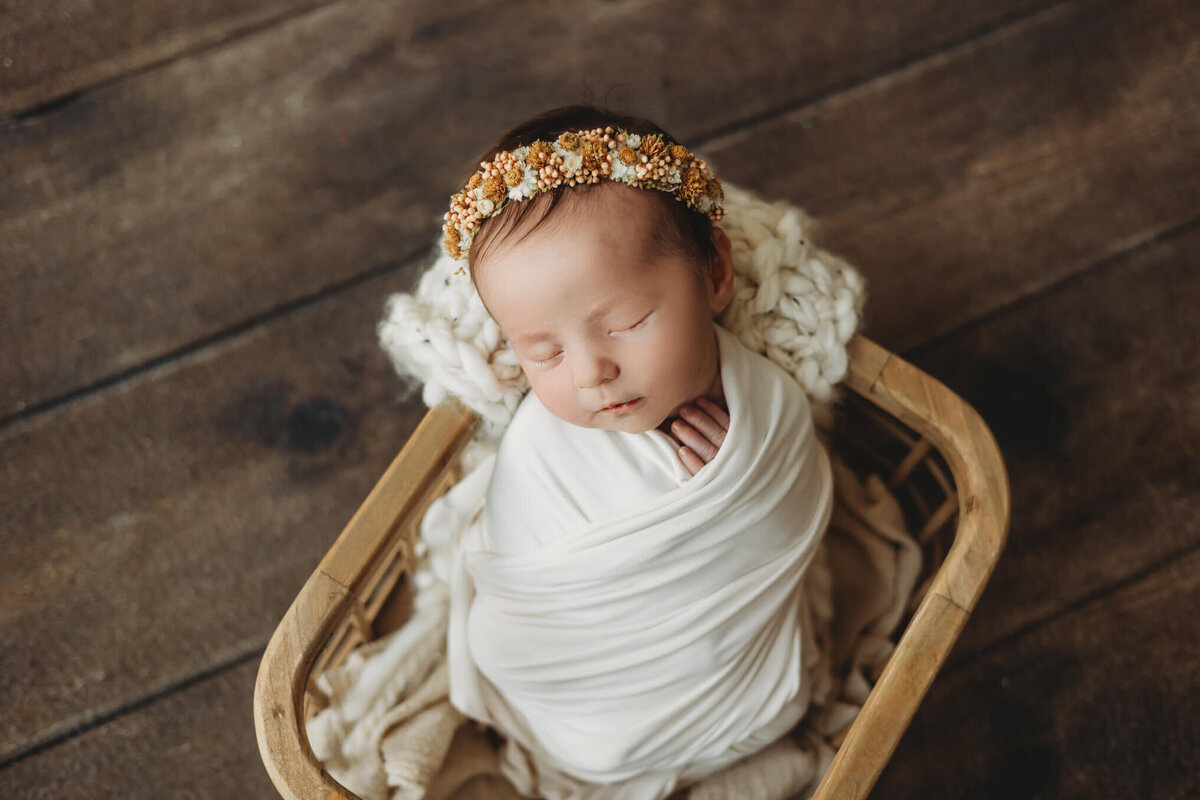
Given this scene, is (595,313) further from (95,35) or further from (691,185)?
(95,35)

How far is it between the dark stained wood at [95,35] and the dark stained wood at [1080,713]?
133 cm

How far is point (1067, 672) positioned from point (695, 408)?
643 millimetres

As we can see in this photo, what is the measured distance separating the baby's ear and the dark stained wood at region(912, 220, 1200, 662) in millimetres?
491

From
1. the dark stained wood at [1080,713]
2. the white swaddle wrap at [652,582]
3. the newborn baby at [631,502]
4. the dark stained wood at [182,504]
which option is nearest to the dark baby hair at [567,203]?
the newborn baby at [631,502]

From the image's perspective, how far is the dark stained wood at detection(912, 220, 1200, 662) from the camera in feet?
3.66

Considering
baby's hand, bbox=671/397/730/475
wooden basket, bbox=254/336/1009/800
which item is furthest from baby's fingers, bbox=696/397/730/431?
wooden basket, bbox=254/336/1009/800

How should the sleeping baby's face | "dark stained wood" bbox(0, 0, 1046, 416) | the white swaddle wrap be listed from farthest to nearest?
"dark stained wood" bbox(0, 0, 1046, 416)
the white swaddle wrap
the sleeping baby's face

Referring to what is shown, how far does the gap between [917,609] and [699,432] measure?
0.25 m

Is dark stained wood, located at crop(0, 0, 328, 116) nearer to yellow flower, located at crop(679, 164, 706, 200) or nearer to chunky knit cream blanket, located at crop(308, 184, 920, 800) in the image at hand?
chunky knit cream blanket, located at crop(308, 184, 920, 800)

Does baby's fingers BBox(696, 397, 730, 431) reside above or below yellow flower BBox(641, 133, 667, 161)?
below

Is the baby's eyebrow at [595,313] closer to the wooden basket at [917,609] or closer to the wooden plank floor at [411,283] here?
the wooden basket at [917,609]

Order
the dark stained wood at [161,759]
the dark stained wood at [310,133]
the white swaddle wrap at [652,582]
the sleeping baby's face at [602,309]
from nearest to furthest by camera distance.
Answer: the sleeping baby's face at [602,309], the white swaddle wrap at [652,582], the dark stained wood at [161,759], the dark stained wood at [310,133]

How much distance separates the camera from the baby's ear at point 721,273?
794 millimetres

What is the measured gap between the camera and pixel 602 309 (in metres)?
0.69
